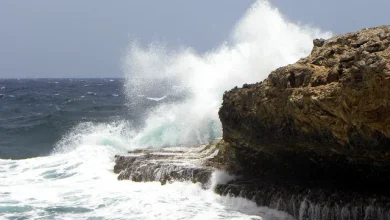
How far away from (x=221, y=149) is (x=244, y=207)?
2479 millimetres

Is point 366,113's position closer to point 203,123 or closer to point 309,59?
point 309,59

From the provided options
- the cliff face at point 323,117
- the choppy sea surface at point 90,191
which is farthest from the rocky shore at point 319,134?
the choppy sea surface at point 90,191

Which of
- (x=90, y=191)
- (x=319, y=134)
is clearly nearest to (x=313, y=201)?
(x=319, y=134)

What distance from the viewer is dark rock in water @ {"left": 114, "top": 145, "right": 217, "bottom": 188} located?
1056 cm

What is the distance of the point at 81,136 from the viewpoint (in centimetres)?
1831

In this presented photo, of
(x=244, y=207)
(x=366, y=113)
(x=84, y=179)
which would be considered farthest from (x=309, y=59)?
(x=84, y=179)

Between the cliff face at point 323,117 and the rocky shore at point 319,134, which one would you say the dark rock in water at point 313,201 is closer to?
the rocky shore at point 319,134

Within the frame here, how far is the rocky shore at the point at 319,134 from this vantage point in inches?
276

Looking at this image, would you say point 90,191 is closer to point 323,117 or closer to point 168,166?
point 168,166

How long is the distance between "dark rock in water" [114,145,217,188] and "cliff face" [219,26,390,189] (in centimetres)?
108

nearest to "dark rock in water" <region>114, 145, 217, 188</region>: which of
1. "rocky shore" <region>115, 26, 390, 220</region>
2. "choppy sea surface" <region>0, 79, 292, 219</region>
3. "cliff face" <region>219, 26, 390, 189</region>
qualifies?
"rocky shore" <region>115, 26, 390, 220</region>

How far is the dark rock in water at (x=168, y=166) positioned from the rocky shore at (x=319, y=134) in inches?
2.7

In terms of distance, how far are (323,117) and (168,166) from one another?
14.7ft

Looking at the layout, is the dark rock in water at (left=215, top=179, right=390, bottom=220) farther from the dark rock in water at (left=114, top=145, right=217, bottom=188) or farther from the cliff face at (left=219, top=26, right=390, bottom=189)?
the dark rock in water at (left=114, top=145, right=217, bottom=188)
